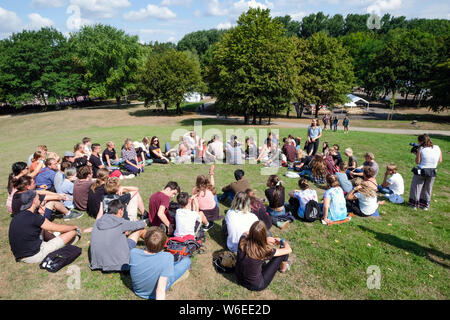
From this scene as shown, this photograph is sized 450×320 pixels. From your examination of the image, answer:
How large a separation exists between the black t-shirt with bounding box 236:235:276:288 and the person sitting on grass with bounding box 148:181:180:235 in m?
2.34

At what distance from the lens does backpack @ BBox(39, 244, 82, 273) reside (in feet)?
17.2

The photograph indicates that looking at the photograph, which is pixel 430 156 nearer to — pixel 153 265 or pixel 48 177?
pixel 153 265

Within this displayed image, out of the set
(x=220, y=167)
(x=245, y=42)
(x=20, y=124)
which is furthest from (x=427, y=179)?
(x=20, y=124)

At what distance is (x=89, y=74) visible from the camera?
52500 millimetres

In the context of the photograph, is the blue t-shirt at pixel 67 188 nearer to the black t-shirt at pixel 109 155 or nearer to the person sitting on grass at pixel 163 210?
the person sitting on grass at pixel 163 210

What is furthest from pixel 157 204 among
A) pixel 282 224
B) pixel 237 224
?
pixel 282 224

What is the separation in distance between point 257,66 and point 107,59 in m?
36.9

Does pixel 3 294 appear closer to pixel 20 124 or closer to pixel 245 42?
pixel 245 42

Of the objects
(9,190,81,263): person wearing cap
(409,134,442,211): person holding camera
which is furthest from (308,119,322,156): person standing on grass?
(9,190,81,263): person wearing cap

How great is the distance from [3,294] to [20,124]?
138 feet

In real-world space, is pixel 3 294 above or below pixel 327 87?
below

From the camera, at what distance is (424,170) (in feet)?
25.9

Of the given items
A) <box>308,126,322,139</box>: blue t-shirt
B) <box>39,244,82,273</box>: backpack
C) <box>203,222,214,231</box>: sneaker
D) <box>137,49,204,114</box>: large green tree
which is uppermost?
<box>137,49,204,114</box>: large green tree

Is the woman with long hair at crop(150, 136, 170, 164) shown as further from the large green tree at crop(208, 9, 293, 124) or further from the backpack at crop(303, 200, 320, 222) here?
the large green tree at crop(208, 9, 293, 124)
